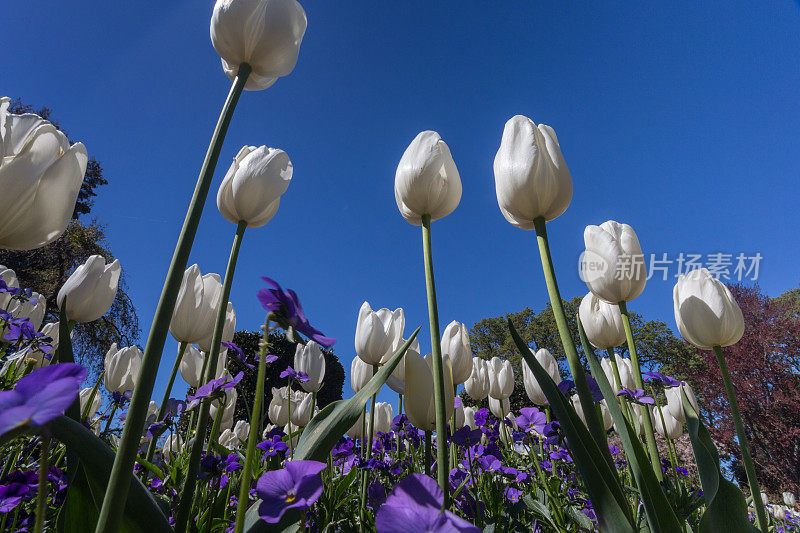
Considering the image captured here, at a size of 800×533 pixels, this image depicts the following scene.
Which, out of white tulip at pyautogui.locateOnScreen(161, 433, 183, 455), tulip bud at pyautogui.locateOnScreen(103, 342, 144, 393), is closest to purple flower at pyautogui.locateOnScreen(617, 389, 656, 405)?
white tulip at pyautogui.locateOnScreen(161, 433, 183, 455)

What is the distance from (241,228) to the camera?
145 cm

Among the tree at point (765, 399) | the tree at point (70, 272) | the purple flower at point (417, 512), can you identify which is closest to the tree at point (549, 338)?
the tree at point (765, 399)

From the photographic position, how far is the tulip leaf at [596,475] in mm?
860

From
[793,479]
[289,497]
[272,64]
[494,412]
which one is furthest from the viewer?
[793,479]

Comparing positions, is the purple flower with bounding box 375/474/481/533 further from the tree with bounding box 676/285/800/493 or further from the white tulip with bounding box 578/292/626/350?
the tree with bounding box 676/285/800/493

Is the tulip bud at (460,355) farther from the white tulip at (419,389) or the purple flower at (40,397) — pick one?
the purple flower at (40,397)

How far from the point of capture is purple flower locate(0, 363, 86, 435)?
1.34ft

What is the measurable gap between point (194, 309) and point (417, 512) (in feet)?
5.25

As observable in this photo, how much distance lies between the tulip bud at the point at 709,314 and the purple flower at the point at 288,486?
2.12 metres

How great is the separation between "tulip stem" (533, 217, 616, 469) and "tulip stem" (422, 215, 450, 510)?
0.34 metres

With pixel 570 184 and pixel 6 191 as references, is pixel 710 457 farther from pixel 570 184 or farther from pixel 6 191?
pixel 6 191

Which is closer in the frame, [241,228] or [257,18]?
[257,18]

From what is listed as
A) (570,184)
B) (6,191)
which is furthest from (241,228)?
(570,184)

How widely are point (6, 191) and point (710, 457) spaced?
5.92 ft
